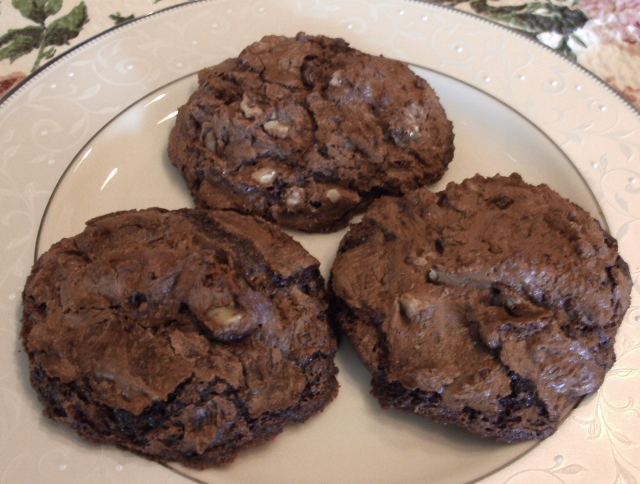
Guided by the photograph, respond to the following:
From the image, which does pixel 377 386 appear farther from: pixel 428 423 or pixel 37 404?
pixel 37 404

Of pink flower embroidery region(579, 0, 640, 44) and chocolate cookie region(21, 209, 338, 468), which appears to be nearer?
chocolate cookie region(21, 209, 338, 468)

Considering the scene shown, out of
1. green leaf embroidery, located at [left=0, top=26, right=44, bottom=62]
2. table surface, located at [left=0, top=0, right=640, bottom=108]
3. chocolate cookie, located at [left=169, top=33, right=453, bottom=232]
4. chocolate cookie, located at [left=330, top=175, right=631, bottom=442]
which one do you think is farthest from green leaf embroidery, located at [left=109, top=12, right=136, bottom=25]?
chocolate cookie, located at [left=330, top=175, right=631, bottom=442]

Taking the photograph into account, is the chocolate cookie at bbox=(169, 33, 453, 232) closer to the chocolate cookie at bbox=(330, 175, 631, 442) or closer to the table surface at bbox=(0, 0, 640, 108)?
the chocolate cookie at bbox=(330, 175, 631, 442)

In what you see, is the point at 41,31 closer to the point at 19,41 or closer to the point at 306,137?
the point at 19,41

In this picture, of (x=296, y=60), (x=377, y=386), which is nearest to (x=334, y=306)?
(x=377, y=386)

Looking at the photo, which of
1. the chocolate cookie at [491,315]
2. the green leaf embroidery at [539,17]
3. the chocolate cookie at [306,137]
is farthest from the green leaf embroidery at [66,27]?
the chocolate cookie at [491,315]

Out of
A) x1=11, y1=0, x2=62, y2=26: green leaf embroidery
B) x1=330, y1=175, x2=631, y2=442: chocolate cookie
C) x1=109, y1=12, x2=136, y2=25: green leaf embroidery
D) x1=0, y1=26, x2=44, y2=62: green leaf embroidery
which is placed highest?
x1=11, y1=0, x2=62, y2=26: green leaf embroidery

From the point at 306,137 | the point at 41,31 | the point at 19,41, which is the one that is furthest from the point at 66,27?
the point at 306,137

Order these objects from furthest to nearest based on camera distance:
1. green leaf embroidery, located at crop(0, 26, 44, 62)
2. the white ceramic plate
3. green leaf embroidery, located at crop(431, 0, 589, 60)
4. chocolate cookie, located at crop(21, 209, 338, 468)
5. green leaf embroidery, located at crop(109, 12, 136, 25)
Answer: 1. green leaf embroidery, located at crop(431, 0, 589, 60)
2. green leaf embroidery, located at crop(109, 12, 136, 25)
3. green leaf embroidery, located at crop(0, 26, 44, 62)
4. the white ceramic plate
5. chocolate cookie, located at crop(21, 209, 338, 468)
